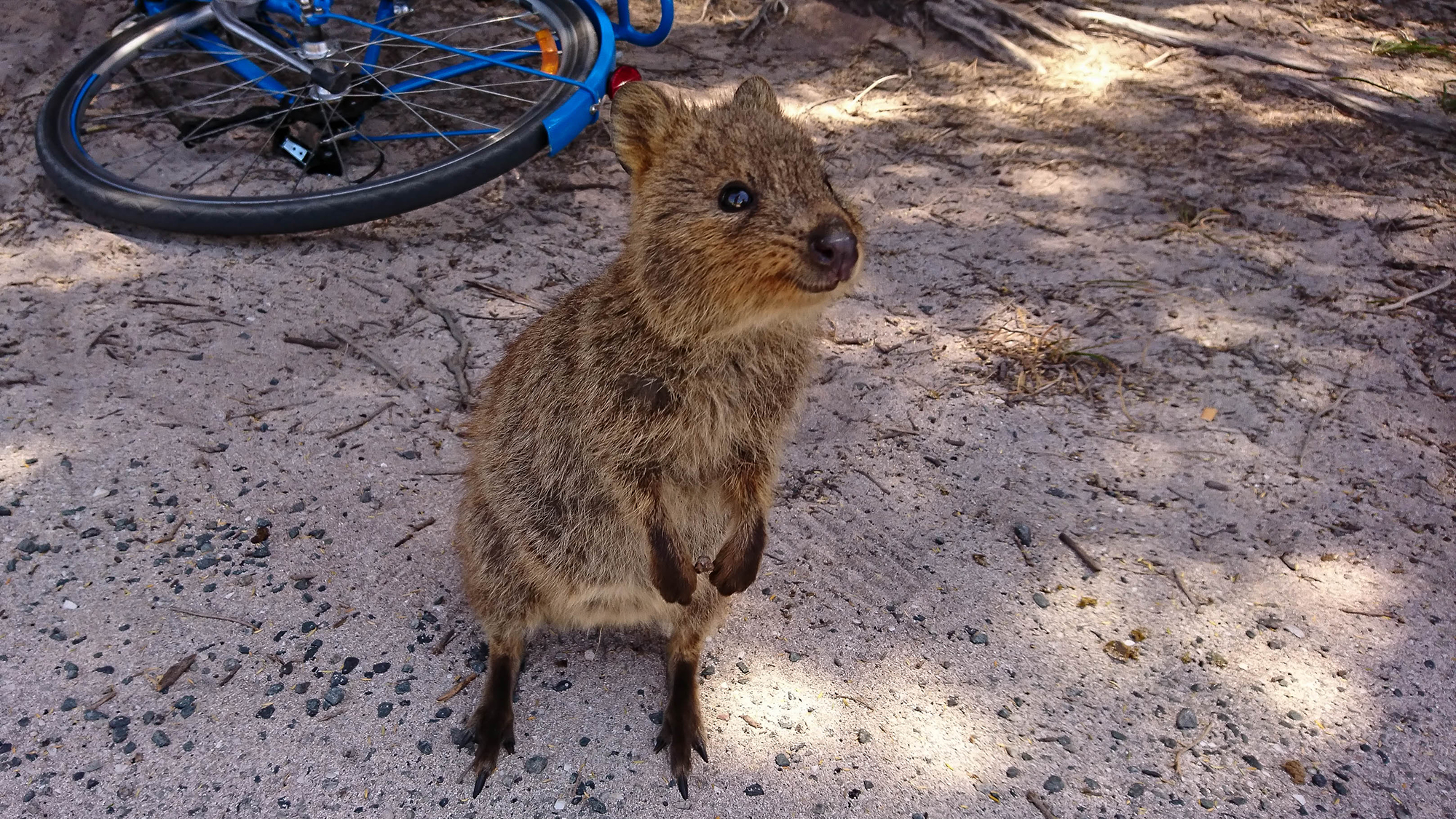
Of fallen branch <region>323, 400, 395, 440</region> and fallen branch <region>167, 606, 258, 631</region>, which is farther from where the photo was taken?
fallen branch <region>323, 400, 395, 440</region>

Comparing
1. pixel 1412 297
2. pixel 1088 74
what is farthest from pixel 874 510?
pixel 1088 74

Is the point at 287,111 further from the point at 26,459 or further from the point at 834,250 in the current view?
the point at 834,250

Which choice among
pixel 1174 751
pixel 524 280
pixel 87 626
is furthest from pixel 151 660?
pixel 1174 751

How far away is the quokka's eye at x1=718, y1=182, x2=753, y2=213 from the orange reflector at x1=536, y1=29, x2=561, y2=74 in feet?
10.0

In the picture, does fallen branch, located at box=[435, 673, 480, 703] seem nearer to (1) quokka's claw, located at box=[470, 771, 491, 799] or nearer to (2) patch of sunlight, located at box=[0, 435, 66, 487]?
(1) quokka's claw, located at box=[470, 771, 491, 799]

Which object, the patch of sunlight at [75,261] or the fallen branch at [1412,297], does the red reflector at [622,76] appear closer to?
the patch of sunlight at [75,261]

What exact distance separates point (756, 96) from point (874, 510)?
148 cm

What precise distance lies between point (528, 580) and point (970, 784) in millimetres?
1305

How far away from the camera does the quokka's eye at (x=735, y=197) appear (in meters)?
2.20

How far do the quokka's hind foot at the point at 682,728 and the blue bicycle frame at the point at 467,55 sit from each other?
108 inches

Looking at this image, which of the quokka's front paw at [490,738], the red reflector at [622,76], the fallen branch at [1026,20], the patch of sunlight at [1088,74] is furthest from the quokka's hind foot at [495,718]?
the fallen branch at [1026,20]

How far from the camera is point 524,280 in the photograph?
14.2 feet

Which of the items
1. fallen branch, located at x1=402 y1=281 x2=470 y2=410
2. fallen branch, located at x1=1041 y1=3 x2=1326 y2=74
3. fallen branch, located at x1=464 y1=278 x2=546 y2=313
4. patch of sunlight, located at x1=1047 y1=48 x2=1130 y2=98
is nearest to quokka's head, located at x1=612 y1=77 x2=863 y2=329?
fallen branch, located at x1=402 y1=281 x2=470 y2=410

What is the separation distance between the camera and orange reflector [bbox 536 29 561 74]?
4902 millimetres
